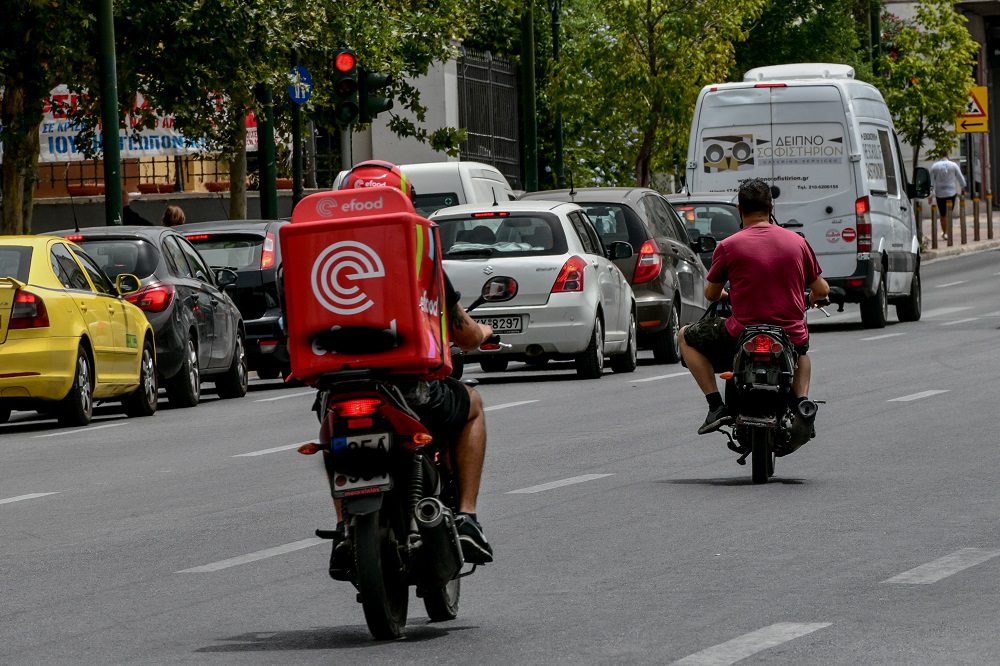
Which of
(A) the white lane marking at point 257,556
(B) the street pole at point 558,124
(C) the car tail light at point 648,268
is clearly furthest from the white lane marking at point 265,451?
(B) the street pole at point 558,124

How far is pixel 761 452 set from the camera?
39.4 ft

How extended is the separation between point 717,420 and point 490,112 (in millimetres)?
40732

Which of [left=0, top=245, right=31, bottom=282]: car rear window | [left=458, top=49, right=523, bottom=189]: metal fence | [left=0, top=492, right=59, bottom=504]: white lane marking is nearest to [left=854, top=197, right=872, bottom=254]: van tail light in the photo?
[left=0, top=245, right=31, bottom=282]: car rear window

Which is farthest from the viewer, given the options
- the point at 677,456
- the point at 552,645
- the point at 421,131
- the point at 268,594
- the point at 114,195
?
the point at 421,131

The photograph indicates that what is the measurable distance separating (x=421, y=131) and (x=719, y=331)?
24.2 metres

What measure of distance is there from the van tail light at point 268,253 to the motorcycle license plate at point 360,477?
1501 centimetres

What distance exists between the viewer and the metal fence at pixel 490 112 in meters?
50.6

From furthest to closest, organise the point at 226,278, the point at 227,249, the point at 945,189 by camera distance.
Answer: the point at 945,189
the point at 227,249
the point at 226,278

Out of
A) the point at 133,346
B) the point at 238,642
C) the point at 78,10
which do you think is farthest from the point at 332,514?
the point at 78,10

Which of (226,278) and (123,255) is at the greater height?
(123,255)

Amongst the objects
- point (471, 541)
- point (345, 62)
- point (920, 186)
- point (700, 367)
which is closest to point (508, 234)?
point (345, 62)

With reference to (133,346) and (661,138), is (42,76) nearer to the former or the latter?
(133,346)

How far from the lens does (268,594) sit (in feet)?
28.5

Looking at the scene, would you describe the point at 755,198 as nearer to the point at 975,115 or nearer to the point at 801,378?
the point at 801,378
